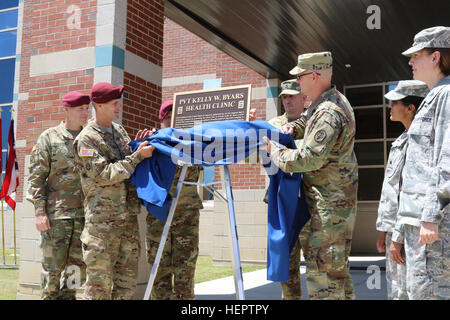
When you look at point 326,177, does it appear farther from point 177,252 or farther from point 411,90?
point 177,252

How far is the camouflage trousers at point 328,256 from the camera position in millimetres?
3359

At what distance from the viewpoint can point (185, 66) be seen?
16188mm

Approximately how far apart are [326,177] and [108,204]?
193 cm

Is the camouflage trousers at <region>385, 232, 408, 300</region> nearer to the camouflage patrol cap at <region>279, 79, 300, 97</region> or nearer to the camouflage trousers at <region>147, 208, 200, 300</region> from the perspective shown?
the camouflage patrol cap at <region>279, 79, 300, 97</region>

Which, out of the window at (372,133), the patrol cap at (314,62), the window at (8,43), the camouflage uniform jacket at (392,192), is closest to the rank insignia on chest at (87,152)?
the patrol cap at (314,62)

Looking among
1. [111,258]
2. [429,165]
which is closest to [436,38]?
[429,165]

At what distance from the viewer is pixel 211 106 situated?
397 centimetres

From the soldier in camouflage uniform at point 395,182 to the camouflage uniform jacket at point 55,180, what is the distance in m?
3.02

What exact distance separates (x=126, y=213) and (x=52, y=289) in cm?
134

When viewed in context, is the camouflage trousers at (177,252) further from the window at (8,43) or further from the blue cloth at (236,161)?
the window at (8,43)

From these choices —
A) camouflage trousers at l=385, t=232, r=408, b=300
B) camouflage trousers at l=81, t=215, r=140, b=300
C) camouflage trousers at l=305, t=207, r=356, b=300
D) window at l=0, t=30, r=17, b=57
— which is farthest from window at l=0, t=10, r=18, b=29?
camouflage trousers at l=385, t=232, r=408, b=300

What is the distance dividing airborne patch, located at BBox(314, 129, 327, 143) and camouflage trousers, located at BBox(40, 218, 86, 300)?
8.90ft
